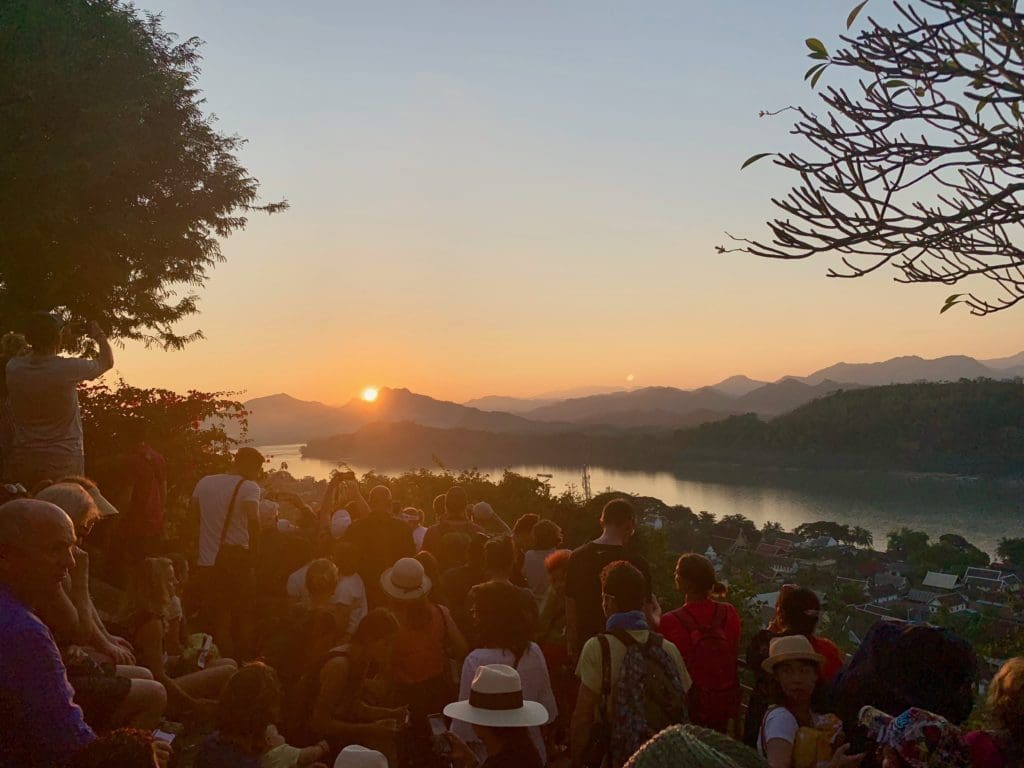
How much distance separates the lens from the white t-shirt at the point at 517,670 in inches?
152

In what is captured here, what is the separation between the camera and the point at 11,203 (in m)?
9.97

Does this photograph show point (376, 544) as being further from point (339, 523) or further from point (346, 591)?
point (339, 523)

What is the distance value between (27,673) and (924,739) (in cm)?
322

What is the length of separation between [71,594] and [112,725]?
68 centimetres

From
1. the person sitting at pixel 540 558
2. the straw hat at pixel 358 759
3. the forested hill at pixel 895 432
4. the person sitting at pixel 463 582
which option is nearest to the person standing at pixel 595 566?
the person sitting at pixel 463 582

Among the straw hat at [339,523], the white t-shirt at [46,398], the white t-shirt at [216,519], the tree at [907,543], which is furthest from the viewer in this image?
the tree at [907,543]

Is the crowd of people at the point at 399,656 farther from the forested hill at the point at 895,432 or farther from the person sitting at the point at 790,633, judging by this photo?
the forested hill at the point at 895,432

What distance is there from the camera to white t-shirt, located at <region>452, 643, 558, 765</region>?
12.7 feet

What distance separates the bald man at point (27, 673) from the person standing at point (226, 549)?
3.17 m

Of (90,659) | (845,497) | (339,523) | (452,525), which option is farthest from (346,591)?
(845,497)

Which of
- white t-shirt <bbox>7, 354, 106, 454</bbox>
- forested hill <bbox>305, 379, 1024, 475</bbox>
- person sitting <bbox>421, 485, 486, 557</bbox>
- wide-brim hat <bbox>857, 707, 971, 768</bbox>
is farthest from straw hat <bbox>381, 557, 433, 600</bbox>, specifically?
forested hill <bbox>305, 379, 1024, 475</bbox>

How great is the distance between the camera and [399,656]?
4559mm

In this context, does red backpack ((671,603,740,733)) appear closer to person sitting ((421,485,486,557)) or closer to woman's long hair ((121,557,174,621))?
person sitting ((421,485,486,557))

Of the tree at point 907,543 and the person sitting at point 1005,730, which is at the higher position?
the person sitting at point 1005,730
